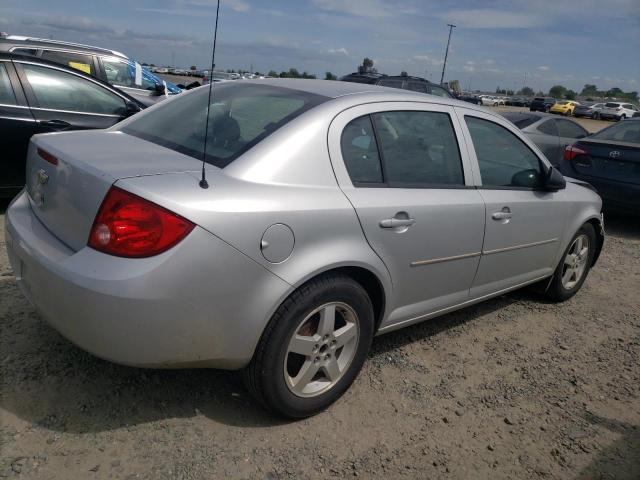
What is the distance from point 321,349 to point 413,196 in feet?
3.10

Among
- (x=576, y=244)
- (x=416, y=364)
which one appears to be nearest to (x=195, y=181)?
(x=416, y=364)

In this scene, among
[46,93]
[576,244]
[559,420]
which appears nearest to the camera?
[559,420]

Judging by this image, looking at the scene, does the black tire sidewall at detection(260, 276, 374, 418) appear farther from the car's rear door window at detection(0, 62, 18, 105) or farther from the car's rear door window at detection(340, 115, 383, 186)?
the car's rear door window at detection(0, 62, 18, 105)

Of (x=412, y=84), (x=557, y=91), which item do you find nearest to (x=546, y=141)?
(x=412, y=84)

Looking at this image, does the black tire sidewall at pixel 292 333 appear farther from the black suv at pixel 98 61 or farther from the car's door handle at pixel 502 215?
the black suv at pixel 98 61

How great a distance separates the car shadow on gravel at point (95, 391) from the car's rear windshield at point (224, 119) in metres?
1.17

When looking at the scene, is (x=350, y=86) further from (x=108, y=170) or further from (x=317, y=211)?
(x=108, y=170)

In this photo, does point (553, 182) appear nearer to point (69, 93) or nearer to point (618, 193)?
point (618, 193)

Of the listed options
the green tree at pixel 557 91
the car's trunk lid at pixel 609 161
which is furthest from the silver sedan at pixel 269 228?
the green tree at pixel 557 91

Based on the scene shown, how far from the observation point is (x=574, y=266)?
4.59m

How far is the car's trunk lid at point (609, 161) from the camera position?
22.6 ft

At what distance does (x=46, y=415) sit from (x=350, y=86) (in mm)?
2325

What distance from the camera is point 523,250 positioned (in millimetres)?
3770

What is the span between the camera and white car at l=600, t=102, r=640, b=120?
46344mm
